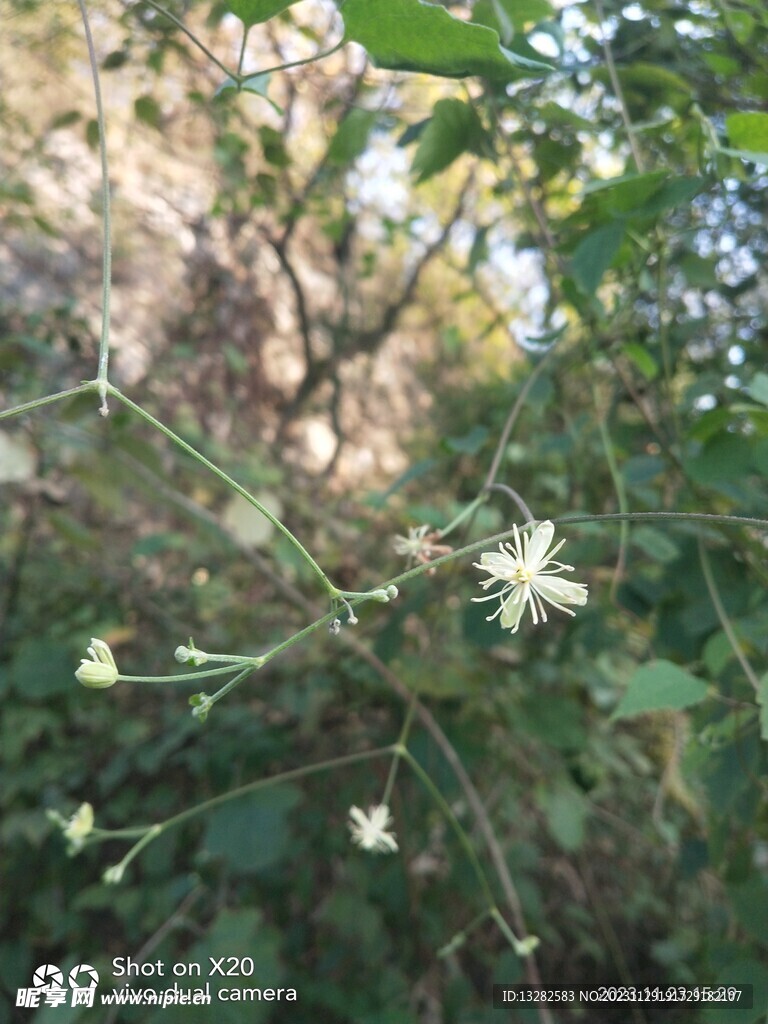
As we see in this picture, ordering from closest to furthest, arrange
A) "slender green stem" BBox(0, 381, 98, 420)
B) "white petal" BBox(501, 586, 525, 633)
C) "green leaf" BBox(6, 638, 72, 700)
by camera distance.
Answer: "slender green stem" BBox(0, 381, 98, 420) < "white petal" BBox(501, 586, 525, 633) < "green leaf" BBox(6, 638, 72, 700)

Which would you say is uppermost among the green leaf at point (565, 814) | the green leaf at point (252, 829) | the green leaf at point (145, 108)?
the green leaf at point (145, 108)

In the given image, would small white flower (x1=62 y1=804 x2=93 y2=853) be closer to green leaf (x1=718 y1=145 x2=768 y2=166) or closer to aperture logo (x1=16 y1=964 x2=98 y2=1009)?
aperture logo (x1=16 y1=964 x2=98 y2=1009)

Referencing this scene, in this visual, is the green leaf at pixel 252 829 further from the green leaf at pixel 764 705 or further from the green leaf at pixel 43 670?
the green leaf at pixel 764 705

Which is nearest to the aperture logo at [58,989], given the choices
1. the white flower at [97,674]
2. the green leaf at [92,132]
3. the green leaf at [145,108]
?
the white flower at [97,674]

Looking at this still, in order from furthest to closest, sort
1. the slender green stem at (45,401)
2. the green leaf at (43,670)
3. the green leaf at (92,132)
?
1. the green leaf at (92,132)
2. the green leaf at (43,670)
3. the slender green stem at (45,401)

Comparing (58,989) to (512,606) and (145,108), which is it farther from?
(145,108)

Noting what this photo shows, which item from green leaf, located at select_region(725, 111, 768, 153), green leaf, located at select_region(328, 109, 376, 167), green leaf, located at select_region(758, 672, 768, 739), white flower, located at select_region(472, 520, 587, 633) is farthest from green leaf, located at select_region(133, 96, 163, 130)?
green leaf, located at select_region(758, 672, 768, 739)

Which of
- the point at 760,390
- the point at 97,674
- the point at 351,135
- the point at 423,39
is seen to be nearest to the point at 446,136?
the point at 351,135
